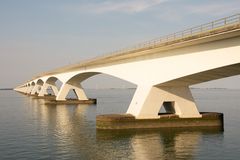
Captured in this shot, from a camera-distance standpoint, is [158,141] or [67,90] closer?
[158,141]

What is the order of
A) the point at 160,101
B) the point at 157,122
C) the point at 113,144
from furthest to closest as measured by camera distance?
the point at 160,101, the point at 157,122, the point at 113,144

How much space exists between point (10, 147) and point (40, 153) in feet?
11.9

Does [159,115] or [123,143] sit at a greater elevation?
[159,115]

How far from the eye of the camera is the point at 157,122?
115ft

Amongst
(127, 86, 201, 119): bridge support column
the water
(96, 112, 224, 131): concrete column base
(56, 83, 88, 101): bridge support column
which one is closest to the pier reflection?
the water

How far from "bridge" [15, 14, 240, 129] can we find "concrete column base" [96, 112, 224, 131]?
0.61 meters

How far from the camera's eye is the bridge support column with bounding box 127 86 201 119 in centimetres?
3494

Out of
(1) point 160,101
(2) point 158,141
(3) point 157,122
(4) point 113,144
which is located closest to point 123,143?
(4) point 113,144

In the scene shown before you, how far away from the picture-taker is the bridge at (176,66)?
25.1 metres

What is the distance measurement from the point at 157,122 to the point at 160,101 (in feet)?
7.29

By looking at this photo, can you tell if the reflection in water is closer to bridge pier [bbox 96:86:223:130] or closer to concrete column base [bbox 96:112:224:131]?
concrete column base [bbox 96:112:224:131]

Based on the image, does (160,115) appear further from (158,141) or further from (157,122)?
(158,141)

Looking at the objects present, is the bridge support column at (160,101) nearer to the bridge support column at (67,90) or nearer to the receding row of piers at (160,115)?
the receding row of piers at (160,115)

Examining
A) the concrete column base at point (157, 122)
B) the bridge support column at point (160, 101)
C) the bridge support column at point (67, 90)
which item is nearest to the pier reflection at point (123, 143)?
the concrete column base at point (157, 122)
